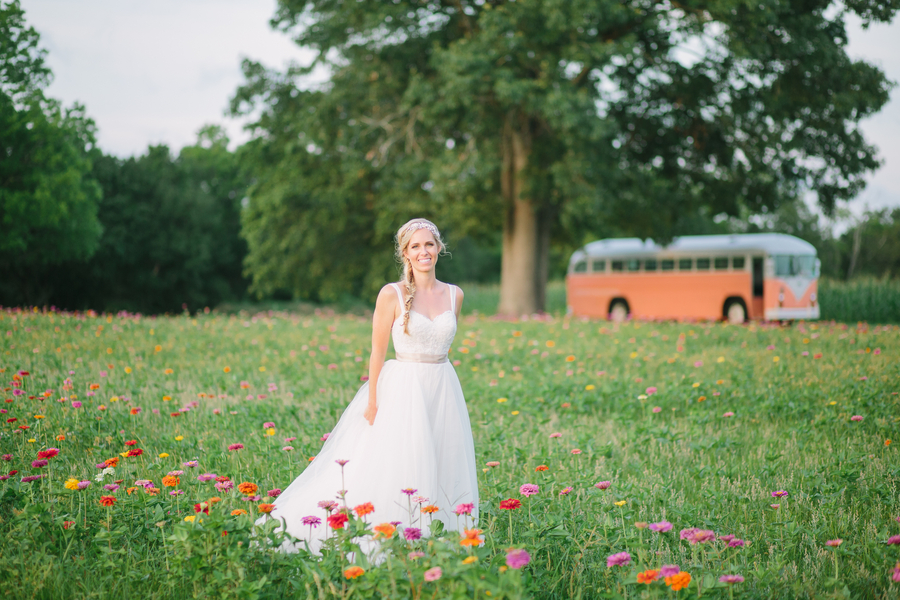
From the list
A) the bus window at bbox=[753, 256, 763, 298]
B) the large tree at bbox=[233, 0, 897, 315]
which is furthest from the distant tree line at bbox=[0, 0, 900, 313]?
the bus window at bbox=[753, 256, 763, 298]

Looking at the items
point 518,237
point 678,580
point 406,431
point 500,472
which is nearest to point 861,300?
point 518,237

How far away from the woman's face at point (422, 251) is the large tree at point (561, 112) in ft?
40.7

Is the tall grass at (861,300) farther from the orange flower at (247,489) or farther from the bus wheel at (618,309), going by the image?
the orange flower at (247,489)

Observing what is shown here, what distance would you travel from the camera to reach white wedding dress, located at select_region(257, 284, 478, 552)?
11.9 ft

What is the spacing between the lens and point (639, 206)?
2070 centimetres

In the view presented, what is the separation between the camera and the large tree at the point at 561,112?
54.4 feet

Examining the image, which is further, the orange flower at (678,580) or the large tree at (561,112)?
the large tree at (561,112)

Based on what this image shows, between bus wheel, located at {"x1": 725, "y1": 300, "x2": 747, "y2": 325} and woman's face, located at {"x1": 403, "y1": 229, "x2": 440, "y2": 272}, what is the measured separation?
21.1m

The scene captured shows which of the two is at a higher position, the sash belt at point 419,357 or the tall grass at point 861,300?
the tall grass at point 861,300

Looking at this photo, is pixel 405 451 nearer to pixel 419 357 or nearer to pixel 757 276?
pixel 419 357

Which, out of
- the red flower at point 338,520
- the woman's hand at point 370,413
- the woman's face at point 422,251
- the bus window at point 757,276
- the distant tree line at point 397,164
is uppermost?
the distant tree line at point 397,164

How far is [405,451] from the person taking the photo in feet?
12.1

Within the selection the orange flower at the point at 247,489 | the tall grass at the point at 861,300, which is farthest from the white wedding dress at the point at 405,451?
the tall grass at the point at 861,300

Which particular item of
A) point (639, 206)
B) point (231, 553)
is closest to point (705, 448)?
point (231, 553)
